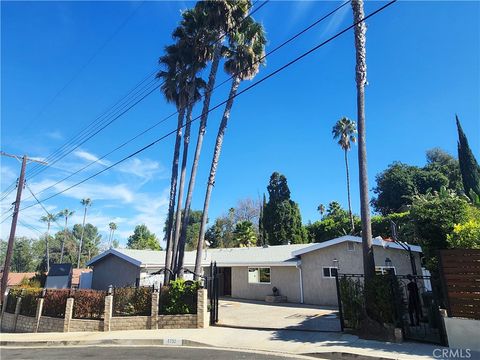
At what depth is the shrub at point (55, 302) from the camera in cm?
1500

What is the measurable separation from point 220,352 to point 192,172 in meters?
11.8

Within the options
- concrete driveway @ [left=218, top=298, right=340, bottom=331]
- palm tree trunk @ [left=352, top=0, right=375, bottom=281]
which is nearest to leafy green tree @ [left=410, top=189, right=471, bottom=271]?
palm tree trunk @ [left=352, top=0, right=375, bottom=281]

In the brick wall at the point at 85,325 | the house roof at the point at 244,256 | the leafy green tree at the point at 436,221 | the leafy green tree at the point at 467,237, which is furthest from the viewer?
the house roof at the point at 244,256

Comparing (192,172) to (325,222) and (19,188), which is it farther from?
(325,222)

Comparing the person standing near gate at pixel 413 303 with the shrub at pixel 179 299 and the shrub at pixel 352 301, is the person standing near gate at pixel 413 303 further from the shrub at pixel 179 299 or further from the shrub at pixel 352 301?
the shrub at pixel 179 299

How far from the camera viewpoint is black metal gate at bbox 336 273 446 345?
34.5ft

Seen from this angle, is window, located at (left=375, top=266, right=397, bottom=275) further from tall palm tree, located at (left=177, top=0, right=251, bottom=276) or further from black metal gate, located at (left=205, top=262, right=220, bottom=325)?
tall palm tree, located at (left=177, top=0, right=251, bottom=276)

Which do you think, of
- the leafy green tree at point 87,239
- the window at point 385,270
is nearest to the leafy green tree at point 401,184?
the window at point 385,270

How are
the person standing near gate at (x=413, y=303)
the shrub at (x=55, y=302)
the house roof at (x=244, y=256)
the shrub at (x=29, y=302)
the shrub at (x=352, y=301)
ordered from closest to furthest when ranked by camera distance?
1. the shrub at (x=352, y=301)
2. the person standing near gate at (x=413, y=303)
3. the shrub at (x=55, y=302)
4. the shrub at (x=29, y=302)
5. the house roof at (x=244, y=256)

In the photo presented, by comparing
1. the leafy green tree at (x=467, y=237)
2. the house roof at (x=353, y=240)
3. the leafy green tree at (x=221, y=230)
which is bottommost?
the leafy green tree at (x=467, y=237)

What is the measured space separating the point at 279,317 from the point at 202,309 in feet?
14.2

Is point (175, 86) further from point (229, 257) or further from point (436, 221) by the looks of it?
point (436, 221)

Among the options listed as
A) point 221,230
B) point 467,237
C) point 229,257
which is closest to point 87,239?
point 221,230

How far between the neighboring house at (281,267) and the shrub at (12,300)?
5549mm
